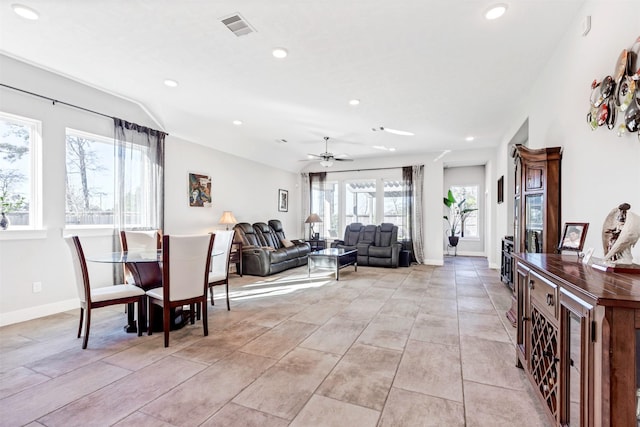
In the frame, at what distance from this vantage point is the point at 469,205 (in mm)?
9305

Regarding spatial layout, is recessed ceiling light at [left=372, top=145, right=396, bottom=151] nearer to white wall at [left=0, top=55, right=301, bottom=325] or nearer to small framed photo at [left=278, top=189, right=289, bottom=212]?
small framed photo at [left=278, top=189, right=289, bottom=212]

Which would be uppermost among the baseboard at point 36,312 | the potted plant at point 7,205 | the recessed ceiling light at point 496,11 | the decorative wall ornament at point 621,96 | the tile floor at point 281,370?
the recessed ceiling light at point 496,11

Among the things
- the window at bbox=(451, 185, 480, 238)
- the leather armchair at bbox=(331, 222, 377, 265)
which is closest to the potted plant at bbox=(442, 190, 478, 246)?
the window at bbox=(451, 185, 480, 238)

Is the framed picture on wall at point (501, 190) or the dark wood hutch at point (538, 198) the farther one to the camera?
the framed picture on wall at point (501, 190)

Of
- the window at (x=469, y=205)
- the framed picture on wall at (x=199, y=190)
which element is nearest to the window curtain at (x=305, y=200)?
the framed picture on wall at (x=199, y=190)

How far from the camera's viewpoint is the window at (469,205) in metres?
9.24

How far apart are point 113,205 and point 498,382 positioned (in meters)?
5.10

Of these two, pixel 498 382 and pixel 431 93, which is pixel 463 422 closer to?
pixel 498 382

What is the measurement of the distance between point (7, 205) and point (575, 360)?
510cm

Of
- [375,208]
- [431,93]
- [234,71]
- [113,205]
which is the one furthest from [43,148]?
[375,208]

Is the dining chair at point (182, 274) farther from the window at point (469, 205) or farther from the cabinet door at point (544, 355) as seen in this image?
the window at point (469, 205)

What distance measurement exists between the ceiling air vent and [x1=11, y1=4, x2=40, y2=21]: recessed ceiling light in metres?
1.55

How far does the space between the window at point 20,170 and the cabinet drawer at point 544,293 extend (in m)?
5.03

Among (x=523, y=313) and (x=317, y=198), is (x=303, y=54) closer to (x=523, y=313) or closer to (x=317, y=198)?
(x=523, y=313)
